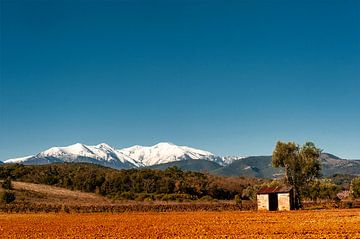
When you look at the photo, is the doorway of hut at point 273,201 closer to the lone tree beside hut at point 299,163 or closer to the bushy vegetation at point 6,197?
the lone tree beside hut at point 299,163

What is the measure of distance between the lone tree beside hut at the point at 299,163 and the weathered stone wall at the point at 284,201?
784cm

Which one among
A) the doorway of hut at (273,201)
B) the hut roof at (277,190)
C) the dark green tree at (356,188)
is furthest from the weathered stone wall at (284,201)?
the dark green tree at (356,188)

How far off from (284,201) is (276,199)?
1.69 metres

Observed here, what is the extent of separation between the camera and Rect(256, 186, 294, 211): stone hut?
259ft

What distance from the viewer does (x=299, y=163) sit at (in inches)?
3460

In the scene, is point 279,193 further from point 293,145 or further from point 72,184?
point 72,184

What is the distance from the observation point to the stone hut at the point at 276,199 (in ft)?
259

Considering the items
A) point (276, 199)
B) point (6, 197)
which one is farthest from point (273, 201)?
point (6, 197)

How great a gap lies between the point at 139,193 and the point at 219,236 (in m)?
102

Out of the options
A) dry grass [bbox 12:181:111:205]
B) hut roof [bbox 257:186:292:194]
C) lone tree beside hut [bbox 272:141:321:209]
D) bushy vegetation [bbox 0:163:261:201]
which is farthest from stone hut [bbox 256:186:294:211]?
bushy vegetation [bbox 0:163:261:201]

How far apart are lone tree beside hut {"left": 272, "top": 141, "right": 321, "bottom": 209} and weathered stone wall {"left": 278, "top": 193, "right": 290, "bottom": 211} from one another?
7836 mm

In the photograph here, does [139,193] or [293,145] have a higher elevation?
[293,145]

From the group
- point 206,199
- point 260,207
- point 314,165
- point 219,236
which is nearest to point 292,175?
point 314,165

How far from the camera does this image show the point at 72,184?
5822 inches
